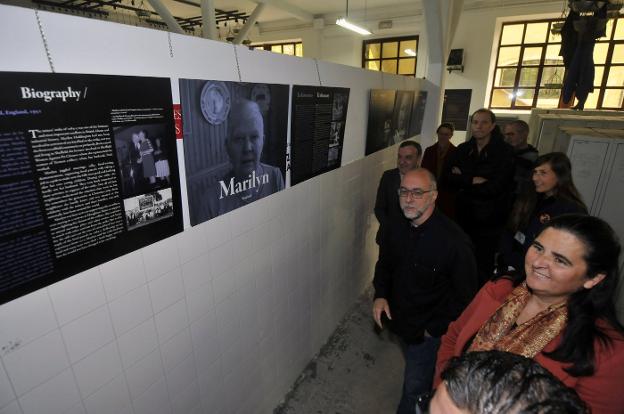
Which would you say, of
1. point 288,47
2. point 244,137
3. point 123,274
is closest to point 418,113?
point 244,137

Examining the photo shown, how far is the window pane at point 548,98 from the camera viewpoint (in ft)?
29.6

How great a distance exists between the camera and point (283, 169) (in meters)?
2.26

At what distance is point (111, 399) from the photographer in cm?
144

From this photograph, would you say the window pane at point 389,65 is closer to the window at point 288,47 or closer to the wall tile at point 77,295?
the window at point 288,47

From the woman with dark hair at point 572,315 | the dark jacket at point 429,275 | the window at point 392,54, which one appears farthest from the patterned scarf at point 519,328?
the window at point 392,54

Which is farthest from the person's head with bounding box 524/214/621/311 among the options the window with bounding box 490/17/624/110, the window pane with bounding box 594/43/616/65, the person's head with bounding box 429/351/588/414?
the window pane with bounding box 594/43/616/65

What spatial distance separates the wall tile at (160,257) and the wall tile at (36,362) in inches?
15.7

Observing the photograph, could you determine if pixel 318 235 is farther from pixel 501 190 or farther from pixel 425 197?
pixel 501 190

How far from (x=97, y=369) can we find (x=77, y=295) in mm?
361

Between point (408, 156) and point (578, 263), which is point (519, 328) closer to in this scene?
point (578, 263)

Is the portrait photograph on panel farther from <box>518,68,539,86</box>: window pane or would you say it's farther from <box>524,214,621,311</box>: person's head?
<box>518,68,539,86</box>: window pane

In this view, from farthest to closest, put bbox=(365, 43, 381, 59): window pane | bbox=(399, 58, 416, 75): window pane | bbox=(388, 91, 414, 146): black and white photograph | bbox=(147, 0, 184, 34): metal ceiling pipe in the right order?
bbox=(365, 43, 381, 59): window pane < bbox=(399, 58, 416, 75): window pane < bbox=(147, 0, 184, 34): metal ceiling pipe < bbox=(388, 91, 414, 146): black and white photograph

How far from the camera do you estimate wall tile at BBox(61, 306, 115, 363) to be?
1.25 metres

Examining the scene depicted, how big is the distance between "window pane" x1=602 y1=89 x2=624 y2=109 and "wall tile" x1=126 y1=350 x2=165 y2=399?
11754mm
